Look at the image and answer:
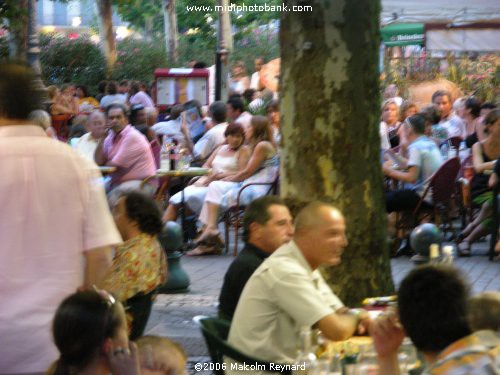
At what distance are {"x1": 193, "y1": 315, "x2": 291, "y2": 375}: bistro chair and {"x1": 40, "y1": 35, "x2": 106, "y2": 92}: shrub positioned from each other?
3133 centimetres

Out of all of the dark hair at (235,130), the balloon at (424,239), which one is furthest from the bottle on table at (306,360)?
the dark hair at (235,130)

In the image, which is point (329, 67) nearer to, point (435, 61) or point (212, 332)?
point (212, 332)

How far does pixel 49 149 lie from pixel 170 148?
1002 cm

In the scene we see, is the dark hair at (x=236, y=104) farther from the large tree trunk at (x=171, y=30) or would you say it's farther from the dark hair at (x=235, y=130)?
the large tree trunk at (x=171, y=30)

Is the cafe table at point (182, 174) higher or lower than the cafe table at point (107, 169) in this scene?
lower

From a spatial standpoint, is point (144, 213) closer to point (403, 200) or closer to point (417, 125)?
point (403, 200)

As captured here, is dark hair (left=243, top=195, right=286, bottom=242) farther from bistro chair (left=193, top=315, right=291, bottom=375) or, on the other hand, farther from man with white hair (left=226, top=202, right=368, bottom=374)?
man with white hair (left=226, top=202, right=368, bottom=374)

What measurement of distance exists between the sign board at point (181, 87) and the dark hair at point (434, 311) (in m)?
21.1

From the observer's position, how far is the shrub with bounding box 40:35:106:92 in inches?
1454

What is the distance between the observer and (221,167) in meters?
14.0

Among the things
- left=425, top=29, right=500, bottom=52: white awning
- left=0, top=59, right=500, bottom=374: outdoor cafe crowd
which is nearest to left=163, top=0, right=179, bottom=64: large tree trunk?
left=425, top=29, right=500, bottom=52: white awning

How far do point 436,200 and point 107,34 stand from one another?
Answer: 2744 cm

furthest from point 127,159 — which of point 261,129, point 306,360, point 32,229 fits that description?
point 32,229

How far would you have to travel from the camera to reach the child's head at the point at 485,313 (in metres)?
4.28
